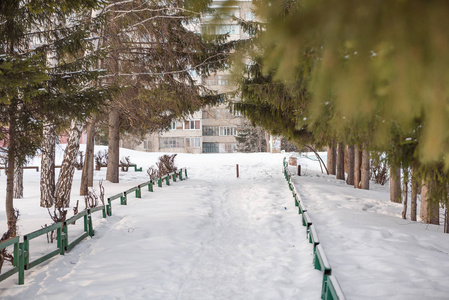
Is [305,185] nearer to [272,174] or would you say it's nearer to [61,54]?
[272,174]

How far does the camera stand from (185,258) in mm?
7824

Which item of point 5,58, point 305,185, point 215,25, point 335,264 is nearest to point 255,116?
point 305,185

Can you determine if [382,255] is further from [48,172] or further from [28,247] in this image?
[48,172]

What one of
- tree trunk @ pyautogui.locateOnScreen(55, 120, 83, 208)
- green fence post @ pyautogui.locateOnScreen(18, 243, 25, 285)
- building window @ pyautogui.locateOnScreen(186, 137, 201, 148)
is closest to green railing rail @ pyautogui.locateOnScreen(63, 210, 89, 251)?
green fence post @ pyautogui.locateOnScreen(18, 243, 25, 285)

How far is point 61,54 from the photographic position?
30.9 feet

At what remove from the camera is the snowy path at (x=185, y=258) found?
238 inches

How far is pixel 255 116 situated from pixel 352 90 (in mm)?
15094

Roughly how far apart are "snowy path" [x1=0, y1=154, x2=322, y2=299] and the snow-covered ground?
0.8 inches

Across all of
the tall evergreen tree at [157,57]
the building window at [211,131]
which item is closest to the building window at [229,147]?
the building window at [211,131]

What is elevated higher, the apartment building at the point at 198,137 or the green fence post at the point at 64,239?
the apartment building at the point at 198,137

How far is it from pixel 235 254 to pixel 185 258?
1.15m

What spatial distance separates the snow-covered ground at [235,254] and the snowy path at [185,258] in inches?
0.8

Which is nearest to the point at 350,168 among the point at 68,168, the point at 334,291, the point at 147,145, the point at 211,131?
the point at 68,168

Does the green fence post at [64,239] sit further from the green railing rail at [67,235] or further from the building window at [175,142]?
the building window at [175,142]
